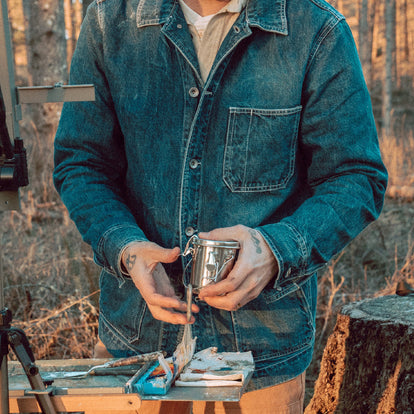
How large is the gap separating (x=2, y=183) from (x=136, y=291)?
0.75 m

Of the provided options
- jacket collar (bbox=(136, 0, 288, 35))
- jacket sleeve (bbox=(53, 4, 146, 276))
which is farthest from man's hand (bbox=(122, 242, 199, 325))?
jacket collar (bbox=(136, 0, 288, 35))

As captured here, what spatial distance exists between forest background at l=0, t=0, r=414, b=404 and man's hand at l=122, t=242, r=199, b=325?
9.06ft

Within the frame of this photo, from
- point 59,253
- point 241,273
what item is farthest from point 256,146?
point 59,253

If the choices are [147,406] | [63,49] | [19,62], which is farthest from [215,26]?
[19,62]

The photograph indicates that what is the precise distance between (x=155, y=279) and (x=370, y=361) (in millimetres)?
1566

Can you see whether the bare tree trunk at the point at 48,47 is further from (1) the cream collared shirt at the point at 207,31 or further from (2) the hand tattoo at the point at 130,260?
(2) the hand tattoo at the point at 130,260

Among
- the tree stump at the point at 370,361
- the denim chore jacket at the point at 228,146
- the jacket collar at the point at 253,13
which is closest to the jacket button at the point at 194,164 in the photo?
the denim chore jacket at the point at 228,146

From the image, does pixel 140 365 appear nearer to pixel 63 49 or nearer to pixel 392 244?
pixel 392 244

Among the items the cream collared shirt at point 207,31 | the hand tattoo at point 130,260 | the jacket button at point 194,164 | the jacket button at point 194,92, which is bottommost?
the hand tattoo at point 130,260

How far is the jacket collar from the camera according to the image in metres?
1.79

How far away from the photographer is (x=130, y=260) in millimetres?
1672

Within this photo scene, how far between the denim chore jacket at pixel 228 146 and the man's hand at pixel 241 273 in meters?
0.12

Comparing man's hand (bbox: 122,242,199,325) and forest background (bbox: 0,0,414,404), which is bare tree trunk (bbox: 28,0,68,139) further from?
man's hand (bbox: 122,242,199,325)

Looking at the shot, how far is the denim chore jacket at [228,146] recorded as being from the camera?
1.78 m
